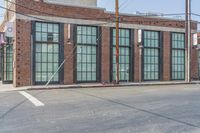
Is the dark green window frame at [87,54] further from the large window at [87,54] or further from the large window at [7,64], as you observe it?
the large window at [7,64]

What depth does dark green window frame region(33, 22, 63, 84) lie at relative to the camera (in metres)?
27.4

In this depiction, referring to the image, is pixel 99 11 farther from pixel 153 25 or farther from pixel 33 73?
pixel 33 73

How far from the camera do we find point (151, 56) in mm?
33031

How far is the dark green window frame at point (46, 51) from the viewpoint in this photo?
89.8 ft

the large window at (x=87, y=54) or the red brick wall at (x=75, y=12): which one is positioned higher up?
the red brick wall at (x=75, y=12)

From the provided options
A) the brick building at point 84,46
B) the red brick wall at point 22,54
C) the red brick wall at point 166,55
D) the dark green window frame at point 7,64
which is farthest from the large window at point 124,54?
the dark green window frame at point 7,64

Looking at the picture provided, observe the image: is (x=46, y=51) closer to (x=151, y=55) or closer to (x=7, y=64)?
(x=7, y=64)

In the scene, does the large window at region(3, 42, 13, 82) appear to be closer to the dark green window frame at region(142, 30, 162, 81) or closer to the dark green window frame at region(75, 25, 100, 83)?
the dark green window frame at region(75, 25, 100, 83)

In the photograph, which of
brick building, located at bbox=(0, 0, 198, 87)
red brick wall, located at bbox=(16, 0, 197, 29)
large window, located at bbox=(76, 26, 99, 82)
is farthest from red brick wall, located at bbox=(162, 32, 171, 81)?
large window, located at bbox=(76, 26, 99, 82)

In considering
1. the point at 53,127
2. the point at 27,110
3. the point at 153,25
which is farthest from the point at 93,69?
the point at 53,127

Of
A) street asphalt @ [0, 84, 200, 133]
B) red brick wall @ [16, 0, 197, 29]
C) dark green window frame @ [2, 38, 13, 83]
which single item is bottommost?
street asphalt @ [0, 84, 200, 133]

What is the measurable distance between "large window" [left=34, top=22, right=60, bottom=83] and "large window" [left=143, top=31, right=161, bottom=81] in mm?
8839

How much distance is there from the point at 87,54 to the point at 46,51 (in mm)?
3758

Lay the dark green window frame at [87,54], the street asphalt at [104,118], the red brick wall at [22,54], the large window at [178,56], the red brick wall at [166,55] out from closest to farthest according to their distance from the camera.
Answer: the street asphalt at [104,118], the red brick wall at [22,54], the dark green window frame at [87,54], the red brick wall at [166,55], the large window at [178,56]
